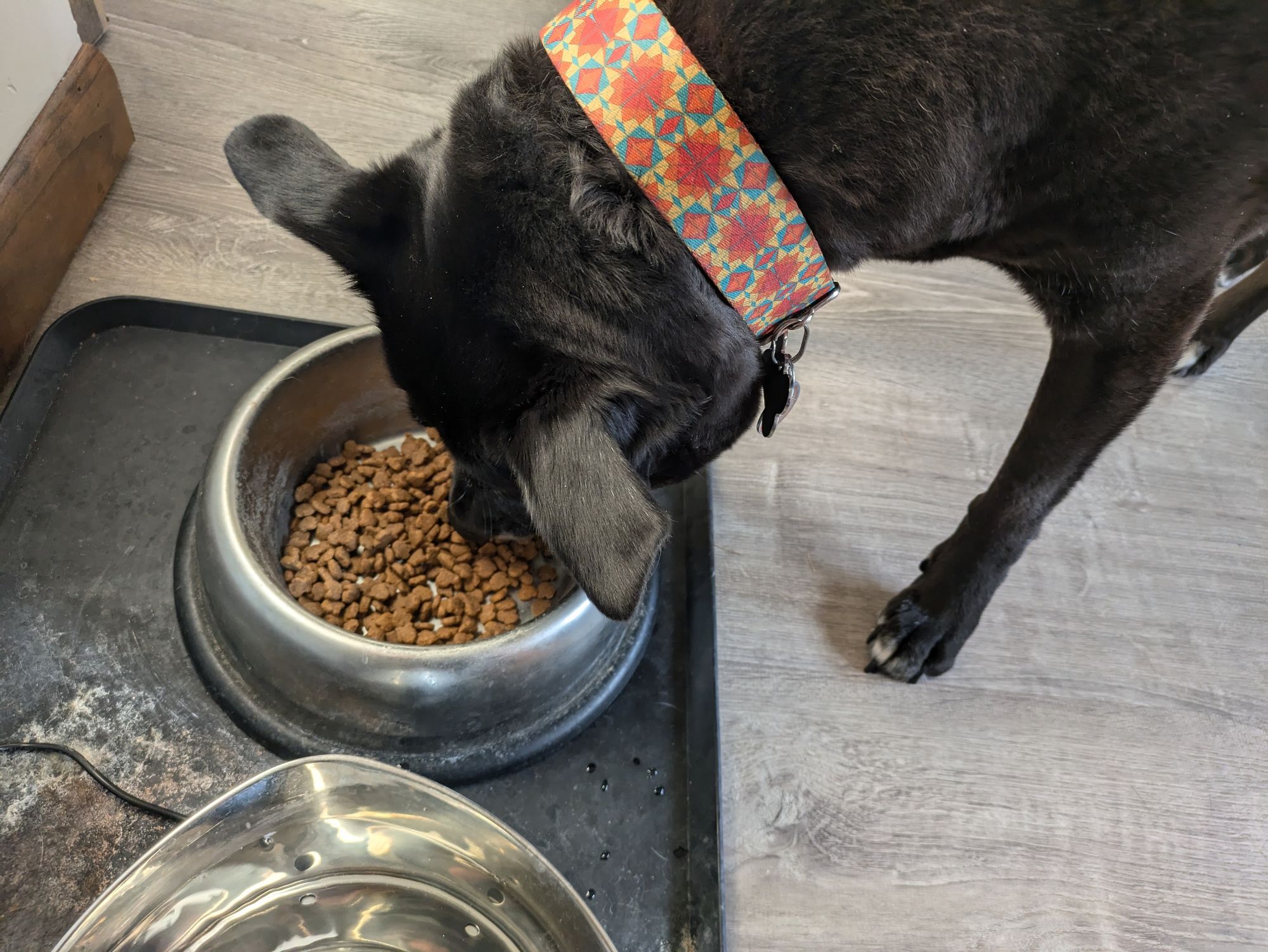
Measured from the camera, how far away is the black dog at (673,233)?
32.9 inches

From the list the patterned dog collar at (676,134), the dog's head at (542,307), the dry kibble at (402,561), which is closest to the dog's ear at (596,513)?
the dog's head at (542,307)

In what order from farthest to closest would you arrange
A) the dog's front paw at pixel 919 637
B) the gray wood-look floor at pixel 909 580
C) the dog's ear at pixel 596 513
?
1. the dog's front paw at pixel 919 637
2. the gray wood-look floor at pixel 909 580
3. the dog's ear at pixel 596 513

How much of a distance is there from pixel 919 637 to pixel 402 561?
831 mm

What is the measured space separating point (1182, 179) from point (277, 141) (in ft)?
3.31

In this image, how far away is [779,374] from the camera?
108 centimetres

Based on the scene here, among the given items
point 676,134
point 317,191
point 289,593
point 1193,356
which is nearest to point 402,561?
point 289,593

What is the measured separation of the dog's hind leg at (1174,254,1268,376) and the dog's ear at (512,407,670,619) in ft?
5.11

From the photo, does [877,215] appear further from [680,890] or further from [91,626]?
[91,626]

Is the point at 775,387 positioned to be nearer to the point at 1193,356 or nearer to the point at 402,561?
the point at 402,561

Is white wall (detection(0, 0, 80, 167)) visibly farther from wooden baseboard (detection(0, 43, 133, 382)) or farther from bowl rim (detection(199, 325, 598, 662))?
bowl rim (detection(199, 325, 598, 662))

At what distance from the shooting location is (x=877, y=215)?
921mm

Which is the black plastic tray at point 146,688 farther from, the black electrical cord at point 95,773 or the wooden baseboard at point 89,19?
the wooden baseboard at point 89,19

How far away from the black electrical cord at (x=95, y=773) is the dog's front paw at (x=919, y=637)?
1.05m

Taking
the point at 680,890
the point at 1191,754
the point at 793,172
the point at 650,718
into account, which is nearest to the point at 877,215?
the point at 793,172
